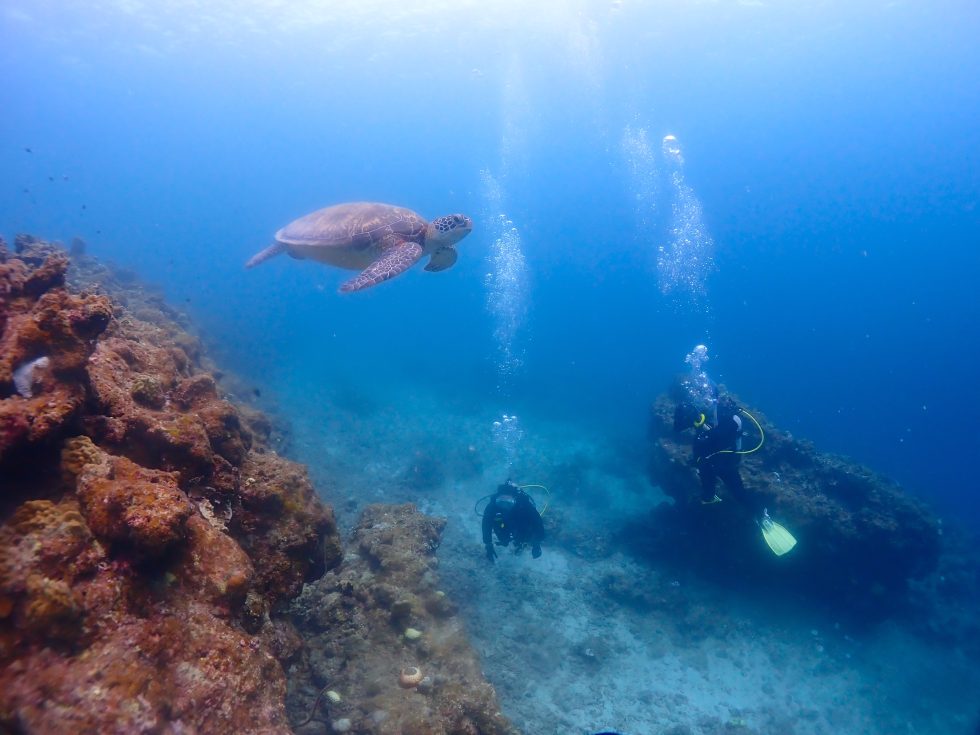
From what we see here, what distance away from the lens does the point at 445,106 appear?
78.3m

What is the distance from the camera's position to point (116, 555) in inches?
97.4

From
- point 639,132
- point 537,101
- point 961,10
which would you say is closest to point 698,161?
point 639,132

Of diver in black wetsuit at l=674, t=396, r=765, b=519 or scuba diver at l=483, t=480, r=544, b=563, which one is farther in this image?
scuba diver at l=483, t=480, r=544, b=563

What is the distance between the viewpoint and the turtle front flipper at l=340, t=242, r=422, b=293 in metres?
6.79

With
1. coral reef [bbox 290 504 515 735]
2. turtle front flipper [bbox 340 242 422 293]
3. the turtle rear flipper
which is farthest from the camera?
the turtle rear flipper

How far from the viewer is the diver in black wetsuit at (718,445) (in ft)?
28.3

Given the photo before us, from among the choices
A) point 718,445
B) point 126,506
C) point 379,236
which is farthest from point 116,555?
point 718,445

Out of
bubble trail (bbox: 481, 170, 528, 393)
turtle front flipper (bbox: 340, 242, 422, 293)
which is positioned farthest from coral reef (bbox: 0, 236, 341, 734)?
bubble trail (bbox: 481, 170, 528, 393)

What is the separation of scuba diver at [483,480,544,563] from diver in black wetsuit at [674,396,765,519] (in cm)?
341

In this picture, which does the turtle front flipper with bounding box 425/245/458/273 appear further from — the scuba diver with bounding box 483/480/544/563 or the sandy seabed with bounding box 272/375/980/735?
the sandy seabed with bounding box 272/375/980/735

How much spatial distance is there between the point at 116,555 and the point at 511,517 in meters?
7.74

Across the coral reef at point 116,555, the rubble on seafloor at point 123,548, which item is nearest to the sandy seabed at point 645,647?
the rubble on seafloor at point 123,548

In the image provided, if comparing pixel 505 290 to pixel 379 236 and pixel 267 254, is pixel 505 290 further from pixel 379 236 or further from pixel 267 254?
pixel 379 236

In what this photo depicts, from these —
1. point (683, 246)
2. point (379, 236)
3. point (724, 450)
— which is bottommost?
point (683, 246)
